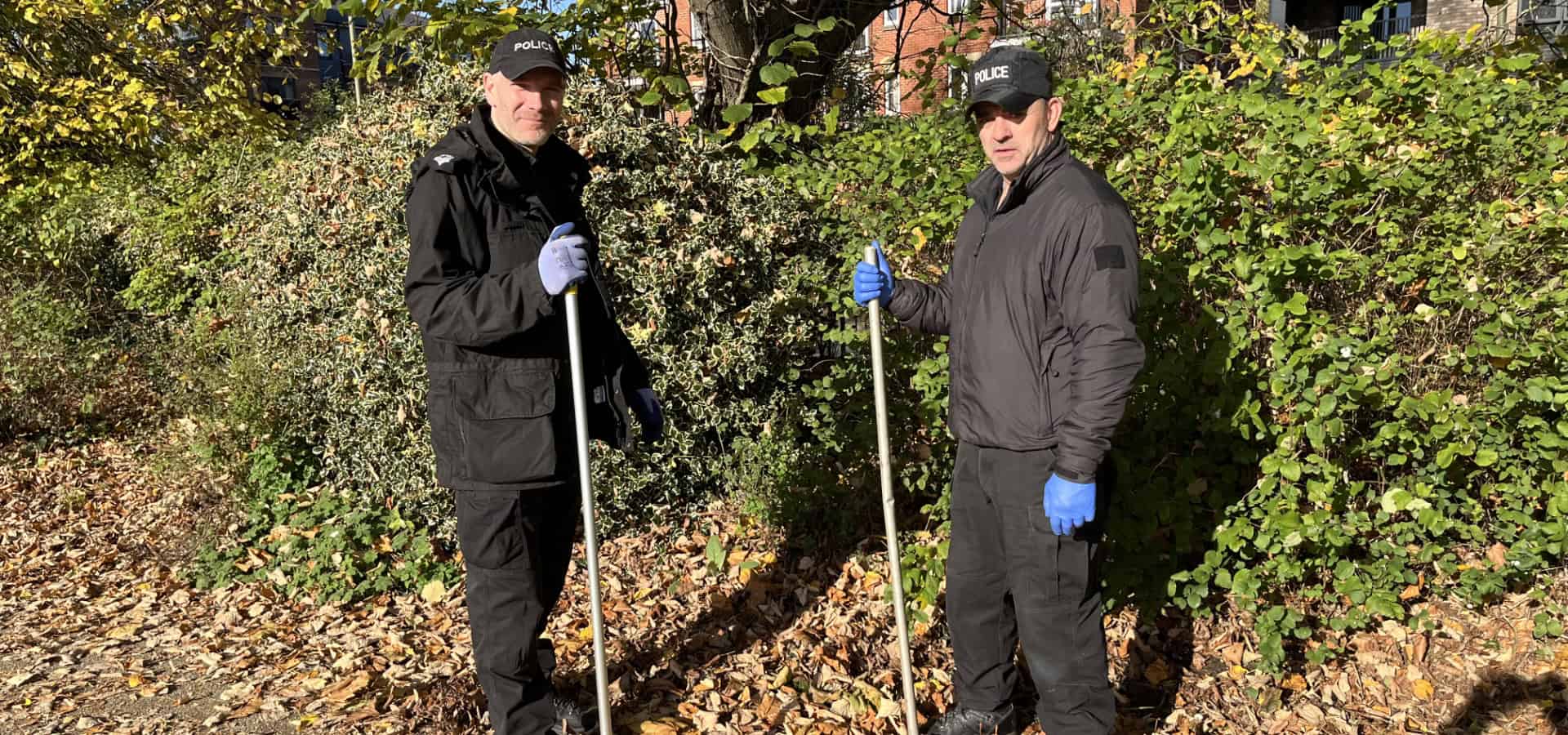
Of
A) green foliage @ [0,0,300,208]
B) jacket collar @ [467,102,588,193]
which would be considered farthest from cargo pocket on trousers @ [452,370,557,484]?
green foliage @ [0,0,300,208]

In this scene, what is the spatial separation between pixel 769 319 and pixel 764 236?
408mm

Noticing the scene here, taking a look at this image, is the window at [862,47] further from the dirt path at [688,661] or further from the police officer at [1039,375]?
the police officer at [1039,375]

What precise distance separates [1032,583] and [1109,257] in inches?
37.2

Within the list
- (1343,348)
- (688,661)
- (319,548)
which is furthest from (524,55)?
(319,548)

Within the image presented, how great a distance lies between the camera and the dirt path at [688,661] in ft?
11.8

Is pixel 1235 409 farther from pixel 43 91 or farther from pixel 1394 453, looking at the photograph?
pixel 43 91

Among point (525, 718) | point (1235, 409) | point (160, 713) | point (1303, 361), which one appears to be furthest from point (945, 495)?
point (160, 713)

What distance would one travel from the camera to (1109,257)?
256cm

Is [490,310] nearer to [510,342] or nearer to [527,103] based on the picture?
[510,342]

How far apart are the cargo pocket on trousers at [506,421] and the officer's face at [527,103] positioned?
0.70m

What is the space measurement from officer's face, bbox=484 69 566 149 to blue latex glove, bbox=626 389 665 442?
3.15 feet

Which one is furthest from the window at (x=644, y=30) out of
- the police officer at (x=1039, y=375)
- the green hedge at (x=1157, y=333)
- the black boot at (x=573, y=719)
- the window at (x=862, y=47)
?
the black boot at (x=573, y=719)

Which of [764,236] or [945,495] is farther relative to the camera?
[764,236]

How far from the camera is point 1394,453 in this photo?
3.41 metres
